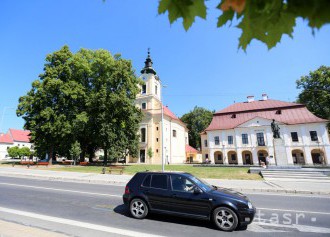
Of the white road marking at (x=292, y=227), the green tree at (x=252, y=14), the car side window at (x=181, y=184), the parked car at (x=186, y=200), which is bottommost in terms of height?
the white road marking at (x=292, y=227)

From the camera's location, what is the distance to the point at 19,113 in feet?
111

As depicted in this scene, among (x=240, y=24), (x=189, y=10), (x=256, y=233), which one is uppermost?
(x=189, y=10)

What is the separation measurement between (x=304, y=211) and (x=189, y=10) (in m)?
9.86

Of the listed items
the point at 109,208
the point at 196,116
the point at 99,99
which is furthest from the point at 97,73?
the point at 196,116

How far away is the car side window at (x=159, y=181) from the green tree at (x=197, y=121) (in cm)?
6647

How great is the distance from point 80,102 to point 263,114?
121 feet

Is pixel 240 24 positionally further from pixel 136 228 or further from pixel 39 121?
pixel 39 121

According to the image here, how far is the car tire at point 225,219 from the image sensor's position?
20.3 ft

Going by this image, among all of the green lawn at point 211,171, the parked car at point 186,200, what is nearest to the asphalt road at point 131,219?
the parked car at point 186,200

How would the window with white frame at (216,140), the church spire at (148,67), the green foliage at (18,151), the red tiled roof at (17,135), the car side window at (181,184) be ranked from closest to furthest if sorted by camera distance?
the car side window at (181,184) → the window with white frame at (216,140) → the church spire at (148,67) → the green foliage at (18,151) → the red tiled roof at (17,135)

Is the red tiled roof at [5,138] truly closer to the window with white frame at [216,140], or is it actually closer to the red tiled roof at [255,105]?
the window with white frame at [216,140]

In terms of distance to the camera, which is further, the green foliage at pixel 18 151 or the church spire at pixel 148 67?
the green foliage at pixel 18 151

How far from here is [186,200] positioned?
22.3 feet

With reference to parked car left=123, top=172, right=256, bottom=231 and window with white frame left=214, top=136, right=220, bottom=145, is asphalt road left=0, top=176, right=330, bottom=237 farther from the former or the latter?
window with white frame left=214, top=136, right=220, bottom=145
